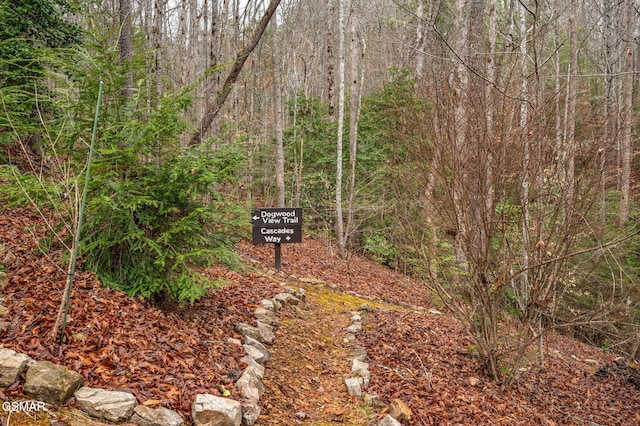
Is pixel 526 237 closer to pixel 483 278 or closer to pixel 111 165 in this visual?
pixel 483 278

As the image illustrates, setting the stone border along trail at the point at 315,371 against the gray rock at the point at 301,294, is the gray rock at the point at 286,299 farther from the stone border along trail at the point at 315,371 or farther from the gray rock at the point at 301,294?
the gray rock at the point at 301,294

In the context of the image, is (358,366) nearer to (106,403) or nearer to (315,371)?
(315,371)

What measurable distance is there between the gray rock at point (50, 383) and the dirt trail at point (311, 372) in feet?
4.68

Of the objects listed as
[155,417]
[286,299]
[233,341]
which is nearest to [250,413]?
[155,417]

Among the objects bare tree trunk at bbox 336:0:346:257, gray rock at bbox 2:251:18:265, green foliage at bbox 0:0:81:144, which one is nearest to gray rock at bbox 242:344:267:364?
gray rock at bbox 2:251:18:265

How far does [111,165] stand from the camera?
4027mm

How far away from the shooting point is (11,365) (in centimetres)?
255

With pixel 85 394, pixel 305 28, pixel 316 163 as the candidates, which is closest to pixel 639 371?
pixel 85 394

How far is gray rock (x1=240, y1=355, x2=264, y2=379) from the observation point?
396 cm

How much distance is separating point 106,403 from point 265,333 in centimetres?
251

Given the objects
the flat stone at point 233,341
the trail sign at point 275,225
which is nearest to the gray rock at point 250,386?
the flat stone at point 233,341

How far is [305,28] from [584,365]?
23061 millimetres

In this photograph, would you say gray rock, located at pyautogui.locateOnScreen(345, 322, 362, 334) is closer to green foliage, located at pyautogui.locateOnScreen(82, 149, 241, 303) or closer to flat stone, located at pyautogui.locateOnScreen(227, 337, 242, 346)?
flat stone, located at pyautogui.locateOnScreen(227, 337, 242, 346)

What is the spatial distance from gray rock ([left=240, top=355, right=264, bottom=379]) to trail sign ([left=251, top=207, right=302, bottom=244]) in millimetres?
4453
